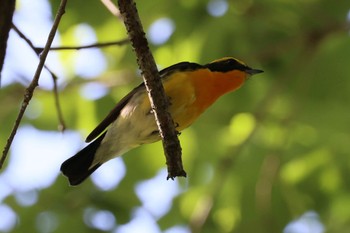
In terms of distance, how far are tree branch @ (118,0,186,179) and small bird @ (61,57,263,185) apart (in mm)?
854

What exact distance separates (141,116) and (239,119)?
1707 mm

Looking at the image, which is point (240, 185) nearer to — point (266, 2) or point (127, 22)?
point (266, 2)

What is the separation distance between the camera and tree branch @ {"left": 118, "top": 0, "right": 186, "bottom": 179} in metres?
2.24

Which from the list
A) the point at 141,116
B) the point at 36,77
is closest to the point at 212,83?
the point at 141,116

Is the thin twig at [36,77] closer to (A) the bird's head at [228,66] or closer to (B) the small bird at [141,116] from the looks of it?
(B) the small bird at [141,116]

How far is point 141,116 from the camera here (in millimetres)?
3930

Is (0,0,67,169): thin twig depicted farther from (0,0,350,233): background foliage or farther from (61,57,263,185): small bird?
(0,0,350,233): background foliage

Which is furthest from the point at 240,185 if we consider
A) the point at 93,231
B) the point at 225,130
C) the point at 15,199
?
the point at 15,199

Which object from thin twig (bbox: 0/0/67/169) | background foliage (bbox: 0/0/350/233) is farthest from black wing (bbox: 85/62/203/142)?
thin twig (bbox: 0/0/67/169)

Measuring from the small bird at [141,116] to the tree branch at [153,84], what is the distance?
854 millimetres

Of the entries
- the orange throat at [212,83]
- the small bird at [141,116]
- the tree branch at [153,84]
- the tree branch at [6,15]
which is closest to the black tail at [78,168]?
the small bird at [141,116]

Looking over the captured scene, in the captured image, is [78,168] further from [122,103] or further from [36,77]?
[36,77]

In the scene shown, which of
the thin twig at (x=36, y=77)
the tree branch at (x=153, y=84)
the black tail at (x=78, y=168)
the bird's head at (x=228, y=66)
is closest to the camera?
the thin twig at (x=36, y=77)

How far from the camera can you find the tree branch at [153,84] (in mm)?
2240
